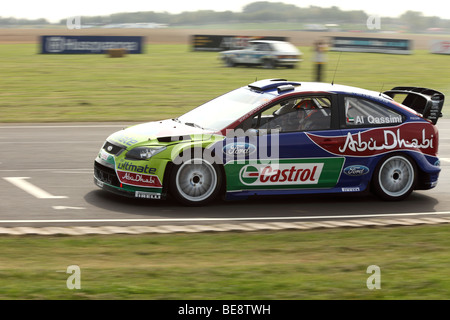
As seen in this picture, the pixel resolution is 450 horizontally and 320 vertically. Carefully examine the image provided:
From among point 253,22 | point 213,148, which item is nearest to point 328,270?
point 213,148

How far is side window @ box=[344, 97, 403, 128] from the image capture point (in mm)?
9578

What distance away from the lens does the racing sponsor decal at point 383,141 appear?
30.9 feet

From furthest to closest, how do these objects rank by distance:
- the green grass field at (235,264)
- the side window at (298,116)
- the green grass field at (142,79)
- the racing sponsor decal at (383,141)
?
the green grass field at (142,79), the racing sponsor decal at (383,141), the side window at (298,116), the green grass field at (235,264)

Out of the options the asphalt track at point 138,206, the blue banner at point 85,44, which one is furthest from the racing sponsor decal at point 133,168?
the blue banner at point 85,44

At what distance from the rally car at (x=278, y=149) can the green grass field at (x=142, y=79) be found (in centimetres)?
927

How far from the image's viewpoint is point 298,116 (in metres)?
9.41

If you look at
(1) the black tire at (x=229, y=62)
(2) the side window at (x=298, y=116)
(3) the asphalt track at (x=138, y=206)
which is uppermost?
(1) the black tire at (x=229, y=62)

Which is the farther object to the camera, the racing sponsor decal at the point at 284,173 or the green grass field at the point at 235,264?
the racing sponsor decal at the point at 284,173

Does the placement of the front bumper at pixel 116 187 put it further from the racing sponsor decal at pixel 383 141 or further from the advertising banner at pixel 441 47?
the advertising banner at pixel 441 47

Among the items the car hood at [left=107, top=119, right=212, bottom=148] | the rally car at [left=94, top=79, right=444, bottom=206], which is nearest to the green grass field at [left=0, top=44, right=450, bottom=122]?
the car hood at [left=107, top=119, right=212, bottom=148]

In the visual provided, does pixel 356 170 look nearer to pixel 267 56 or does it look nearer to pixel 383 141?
pixel 383 141

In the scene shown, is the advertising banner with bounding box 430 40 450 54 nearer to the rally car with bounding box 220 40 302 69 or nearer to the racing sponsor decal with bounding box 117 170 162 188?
the rally car with bounding box 220 40 302 69

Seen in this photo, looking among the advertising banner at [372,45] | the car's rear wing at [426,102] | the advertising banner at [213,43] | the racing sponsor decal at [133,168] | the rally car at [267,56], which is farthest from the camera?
the advertising banner at [372,45]

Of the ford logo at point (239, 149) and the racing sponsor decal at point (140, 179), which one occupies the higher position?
the ford logo at point (239, 149)
